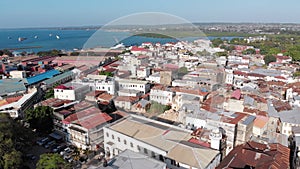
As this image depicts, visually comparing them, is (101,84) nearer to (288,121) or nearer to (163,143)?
(163,143)

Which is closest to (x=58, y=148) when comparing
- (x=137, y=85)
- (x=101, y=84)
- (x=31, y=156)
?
(x=31, y=156)

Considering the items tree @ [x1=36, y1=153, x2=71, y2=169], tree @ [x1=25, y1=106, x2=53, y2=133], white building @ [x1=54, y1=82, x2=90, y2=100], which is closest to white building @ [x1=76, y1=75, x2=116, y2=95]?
white building @ [x1=54, y1=82, x2=90, y2=100]

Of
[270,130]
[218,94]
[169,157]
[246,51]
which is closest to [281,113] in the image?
[270,130]

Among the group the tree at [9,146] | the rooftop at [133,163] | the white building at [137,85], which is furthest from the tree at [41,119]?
the rooftop at [133,163]

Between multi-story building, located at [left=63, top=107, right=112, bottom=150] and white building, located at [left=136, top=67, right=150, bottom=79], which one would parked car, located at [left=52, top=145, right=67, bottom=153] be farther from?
white building, located at [left=136, top=67, right=150, bottom=79]

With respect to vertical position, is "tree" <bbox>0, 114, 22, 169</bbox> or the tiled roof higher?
"tree" <bbox>0, 114, 22, 169</bbox>
